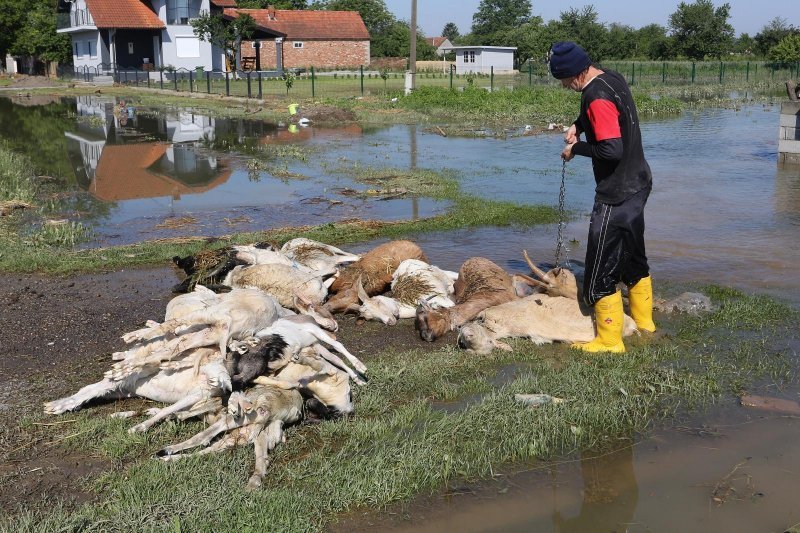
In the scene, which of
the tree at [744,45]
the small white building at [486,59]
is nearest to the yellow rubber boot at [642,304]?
the small white building at [486,59]

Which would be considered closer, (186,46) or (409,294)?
(409,294)

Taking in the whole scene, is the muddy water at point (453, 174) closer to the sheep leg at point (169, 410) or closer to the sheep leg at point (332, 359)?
the sheep leg at point (332, 359)

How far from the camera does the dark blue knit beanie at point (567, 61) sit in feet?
19.5

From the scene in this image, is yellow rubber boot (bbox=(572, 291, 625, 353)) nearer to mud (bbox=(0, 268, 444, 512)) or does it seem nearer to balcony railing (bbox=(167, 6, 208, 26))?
mud (bbox=(0, 268, 444, 512))

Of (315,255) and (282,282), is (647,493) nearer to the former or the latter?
(282,282)

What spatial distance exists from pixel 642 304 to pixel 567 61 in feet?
6.32

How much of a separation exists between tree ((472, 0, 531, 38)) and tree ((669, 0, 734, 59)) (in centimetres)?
5512

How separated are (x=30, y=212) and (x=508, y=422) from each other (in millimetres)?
9431

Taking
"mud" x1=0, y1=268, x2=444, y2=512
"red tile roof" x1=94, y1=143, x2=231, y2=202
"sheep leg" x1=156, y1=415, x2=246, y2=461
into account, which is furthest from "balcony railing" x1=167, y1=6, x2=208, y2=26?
"sheep leg" x1=156, y1=415, x2=246, y2=461

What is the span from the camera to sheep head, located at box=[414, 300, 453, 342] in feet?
21.2

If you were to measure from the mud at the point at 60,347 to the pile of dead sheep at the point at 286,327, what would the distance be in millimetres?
212

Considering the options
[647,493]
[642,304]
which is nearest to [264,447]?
[647,493]

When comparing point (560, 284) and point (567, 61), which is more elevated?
point (567, 61)

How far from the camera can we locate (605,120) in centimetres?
587
